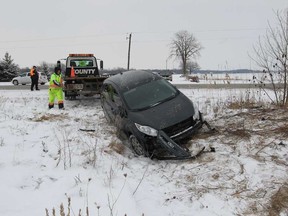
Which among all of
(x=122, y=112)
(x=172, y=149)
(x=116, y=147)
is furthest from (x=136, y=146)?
(x=122, y=112)

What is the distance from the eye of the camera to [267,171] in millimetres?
4852

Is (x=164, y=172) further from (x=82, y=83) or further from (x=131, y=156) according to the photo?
(x=82, y=83)

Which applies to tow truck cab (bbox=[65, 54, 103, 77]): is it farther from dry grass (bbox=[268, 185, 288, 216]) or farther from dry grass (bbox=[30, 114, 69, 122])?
dry grass (bbox=[268, 185, 288, 216])

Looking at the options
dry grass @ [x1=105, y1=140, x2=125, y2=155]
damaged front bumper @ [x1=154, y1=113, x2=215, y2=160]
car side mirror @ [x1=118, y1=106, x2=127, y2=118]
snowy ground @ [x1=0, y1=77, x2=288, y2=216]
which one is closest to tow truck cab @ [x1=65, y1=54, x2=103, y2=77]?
snowy ground @ [x1=0, y1=77, x2=288, y2=216]

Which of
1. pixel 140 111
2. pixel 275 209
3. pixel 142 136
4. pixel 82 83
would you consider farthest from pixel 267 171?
pixel 82 83

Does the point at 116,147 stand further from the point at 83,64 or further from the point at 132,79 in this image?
the point at 83,64

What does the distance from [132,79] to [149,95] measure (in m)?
0.95

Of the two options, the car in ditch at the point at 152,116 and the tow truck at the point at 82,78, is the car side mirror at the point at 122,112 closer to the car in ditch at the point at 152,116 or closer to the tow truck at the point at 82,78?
the car in ditch at the point at 152,116

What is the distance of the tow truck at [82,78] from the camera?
1214 centimetres

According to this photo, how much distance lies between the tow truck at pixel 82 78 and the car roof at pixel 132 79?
407cm

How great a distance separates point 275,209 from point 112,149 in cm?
336

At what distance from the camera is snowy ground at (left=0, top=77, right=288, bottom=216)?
402 centimetres

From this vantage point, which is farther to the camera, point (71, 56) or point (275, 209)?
point (71, 56)

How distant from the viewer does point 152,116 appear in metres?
6.21
